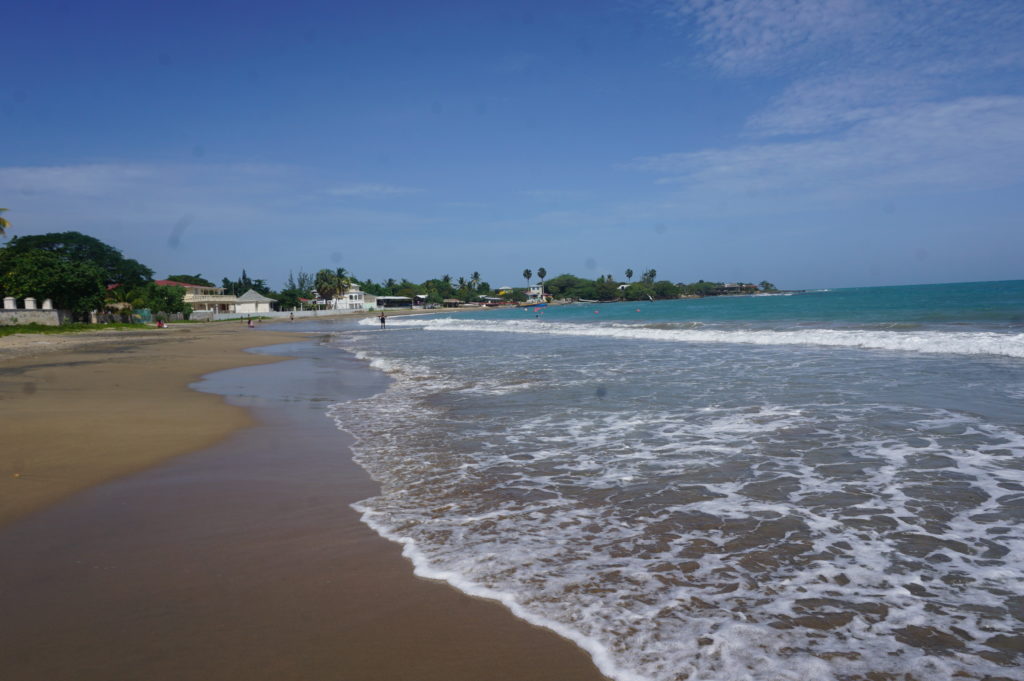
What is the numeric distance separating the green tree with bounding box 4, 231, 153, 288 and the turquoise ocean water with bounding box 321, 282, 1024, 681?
71490 millimetres

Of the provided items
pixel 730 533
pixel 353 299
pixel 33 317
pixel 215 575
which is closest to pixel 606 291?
pixel 353 299

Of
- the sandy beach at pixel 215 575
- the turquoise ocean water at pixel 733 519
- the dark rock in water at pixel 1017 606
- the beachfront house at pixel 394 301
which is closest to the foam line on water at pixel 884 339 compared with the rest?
the turquoise ocean water at pixel 733 519

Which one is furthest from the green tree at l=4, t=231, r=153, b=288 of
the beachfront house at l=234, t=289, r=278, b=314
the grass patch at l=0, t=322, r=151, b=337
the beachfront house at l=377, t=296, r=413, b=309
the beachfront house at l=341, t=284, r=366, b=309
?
the beachfront house at l=377, t=296, r=413, b=309

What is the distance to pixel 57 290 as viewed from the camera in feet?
137

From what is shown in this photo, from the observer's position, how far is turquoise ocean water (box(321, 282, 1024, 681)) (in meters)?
2.86

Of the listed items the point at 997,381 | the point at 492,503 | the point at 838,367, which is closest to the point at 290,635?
the point at 492,503

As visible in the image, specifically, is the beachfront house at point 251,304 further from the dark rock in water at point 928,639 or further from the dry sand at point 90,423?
the dark rock in water at point 928,639

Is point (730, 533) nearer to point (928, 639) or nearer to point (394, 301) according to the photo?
point (928, 639)

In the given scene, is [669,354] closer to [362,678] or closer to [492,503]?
[492,503]

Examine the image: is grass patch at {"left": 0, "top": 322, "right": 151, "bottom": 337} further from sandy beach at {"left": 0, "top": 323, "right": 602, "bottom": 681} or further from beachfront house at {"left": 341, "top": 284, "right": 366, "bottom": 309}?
beachfront house at {"left": 341, "top": 284, "right": 366, "bottom": 309}

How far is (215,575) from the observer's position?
3576 millimetres

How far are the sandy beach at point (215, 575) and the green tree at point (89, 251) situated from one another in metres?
72.0

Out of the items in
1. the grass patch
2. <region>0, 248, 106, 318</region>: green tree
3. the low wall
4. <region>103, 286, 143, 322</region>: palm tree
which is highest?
<region>0, 248, 106, 318</region>: green tree

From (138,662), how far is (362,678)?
3.41ft
